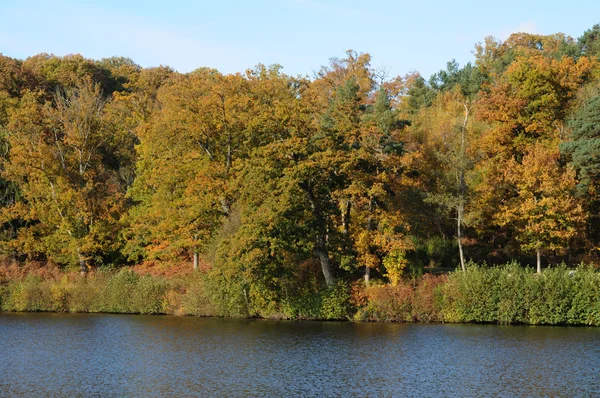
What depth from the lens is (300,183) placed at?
5009cm

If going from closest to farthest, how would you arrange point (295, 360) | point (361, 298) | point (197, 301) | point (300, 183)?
point (295, 360) < point (361, 298) < point (300, 183) < point (197, 301)

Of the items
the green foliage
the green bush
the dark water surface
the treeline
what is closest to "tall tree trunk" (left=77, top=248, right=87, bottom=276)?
the treeline

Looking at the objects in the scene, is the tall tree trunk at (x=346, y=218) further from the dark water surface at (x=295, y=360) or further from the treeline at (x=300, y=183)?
the dark water surface at (x=295, y=360)

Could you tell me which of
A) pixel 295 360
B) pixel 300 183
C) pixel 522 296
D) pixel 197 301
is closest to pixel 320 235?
pixel 300 183

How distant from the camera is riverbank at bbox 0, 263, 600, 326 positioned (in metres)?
45.0

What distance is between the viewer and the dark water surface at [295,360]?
27.9 meters

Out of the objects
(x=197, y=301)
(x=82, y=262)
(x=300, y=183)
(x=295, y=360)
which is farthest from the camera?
(x=82, y=262)

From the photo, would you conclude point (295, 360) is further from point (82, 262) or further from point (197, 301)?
point (82, 262)

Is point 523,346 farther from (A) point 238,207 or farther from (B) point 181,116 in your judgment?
(B) point 181,116

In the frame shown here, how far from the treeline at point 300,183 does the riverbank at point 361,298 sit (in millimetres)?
1250

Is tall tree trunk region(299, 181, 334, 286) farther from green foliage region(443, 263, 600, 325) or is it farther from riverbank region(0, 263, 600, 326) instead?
green foliage region(443, 263, 600, 325)

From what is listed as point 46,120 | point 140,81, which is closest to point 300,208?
point 46,120

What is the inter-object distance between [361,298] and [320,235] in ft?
17.3

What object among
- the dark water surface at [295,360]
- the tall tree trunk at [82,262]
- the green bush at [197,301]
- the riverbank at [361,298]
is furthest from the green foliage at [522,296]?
the tall tree trunk at [82,262]
